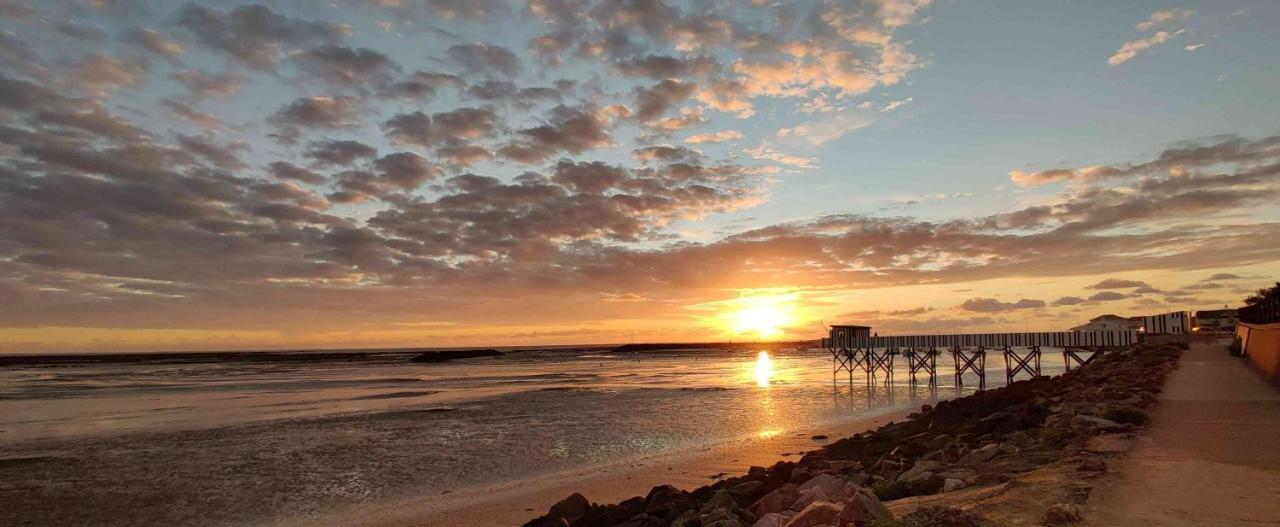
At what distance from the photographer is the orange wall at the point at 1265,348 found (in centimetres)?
2359

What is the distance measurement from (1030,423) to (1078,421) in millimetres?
2825

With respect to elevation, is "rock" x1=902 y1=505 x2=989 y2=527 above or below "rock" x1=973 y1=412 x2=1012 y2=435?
above

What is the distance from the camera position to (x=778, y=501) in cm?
1155

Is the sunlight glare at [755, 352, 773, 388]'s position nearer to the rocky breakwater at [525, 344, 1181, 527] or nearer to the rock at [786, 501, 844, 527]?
the rocky breakwater at [525, 344, 1181, 527]

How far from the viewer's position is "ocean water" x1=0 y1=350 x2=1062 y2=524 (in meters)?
19.1

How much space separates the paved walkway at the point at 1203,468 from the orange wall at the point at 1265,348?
4282 mm

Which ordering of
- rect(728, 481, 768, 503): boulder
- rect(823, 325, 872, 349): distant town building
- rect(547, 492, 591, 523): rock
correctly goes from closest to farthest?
rect(547, 492, 591, 523): rock → rect(728, 481, 768, 503): boulder → rect(823, 325, 872, 349): distant town building

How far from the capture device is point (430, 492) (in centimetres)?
1877

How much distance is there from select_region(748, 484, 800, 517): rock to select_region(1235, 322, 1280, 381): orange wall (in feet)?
73.0

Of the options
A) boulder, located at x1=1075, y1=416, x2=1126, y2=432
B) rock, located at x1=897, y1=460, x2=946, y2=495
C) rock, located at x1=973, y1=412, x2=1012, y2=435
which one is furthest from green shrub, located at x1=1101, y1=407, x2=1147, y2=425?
rock, located at x1=897, y1=460, x2=946, y2=495

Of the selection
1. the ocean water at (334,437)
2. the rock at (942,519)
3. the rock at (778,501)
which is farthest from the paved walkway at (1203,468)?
the ocean water at (334,437)

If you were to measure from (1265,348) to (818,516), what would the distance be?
29.4 m

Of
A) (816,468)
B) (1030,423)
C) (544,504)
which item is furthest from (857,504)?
(1030,423)

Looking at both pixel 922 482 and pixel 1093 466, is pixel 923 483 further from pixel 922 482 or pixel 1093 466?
pixel 1093 466
